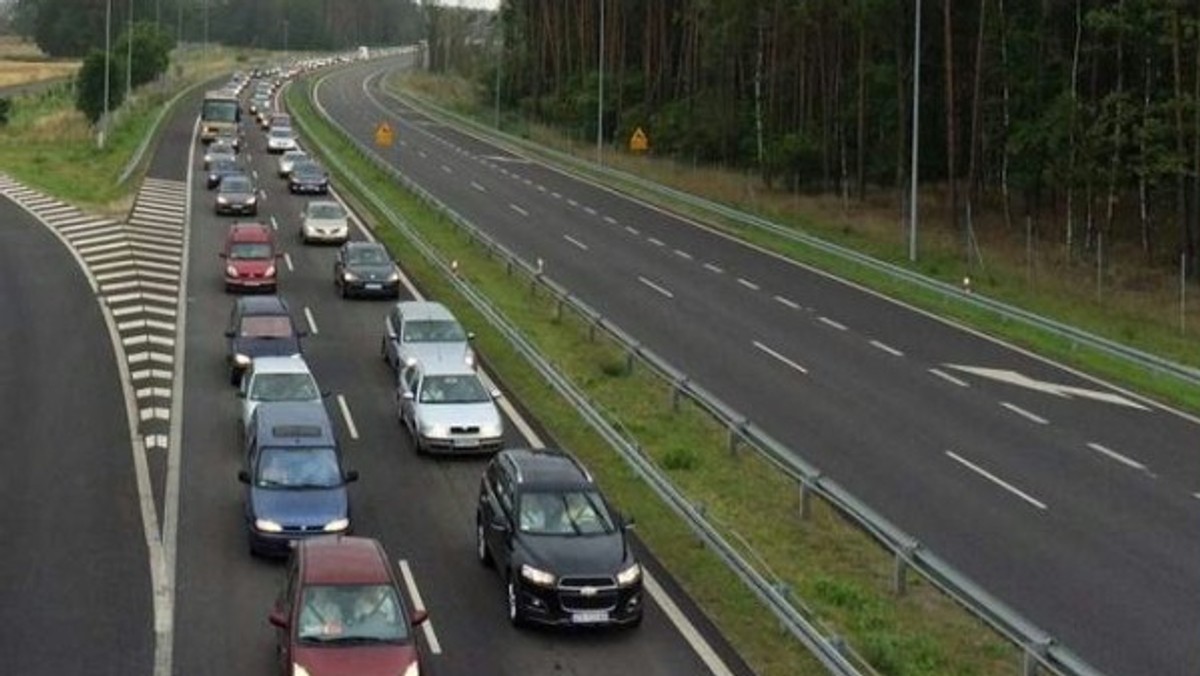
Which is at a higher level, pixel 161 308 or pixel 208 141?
pixel 208 141

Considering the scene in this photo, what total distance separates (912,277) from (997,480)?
19.7 metres

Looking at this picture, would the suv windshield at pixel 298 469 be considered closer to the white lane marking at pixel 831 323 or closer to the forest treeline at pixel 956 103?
the white lane marking at pixel 831 323

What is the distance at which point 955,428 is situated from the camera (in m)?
28.6

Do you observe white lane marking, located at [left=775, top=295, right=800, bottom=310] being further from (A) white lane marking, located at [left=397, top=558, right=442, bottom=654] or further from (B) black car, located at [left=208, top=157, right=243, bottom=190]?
(B) black car, located at [left=208, top=157, right=243, bottom=190]

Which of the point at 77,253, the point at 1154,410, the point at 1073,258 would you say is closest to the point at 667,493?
the point at 1154,410

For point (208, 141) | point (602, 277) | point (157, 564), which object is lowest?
point (157, 564)

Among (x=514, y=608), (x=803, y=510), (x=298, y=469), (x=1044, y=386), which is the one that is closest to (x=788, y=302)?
(x=1044, y=386)

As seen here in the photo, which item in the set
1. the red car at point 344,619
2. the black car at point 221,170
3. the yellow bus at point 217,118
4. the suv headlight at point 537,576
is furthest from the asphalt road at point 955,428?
the yellow bus at point 217,118

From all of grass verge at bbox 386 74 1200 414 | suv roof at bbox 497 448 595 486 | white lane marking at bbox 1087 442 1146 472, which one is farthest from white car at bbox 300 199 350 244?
suv roof at bbox 497 448 595 486

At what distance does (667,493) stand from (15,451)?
11.2 metres

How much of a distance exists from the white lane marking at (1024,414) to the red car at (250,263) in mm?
19668

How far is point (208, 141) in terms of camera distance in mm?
81938

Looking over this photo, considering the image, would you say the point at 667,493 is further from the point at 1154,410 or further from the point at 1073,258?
the point at 1073,258

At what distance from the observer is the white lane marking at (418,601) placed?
17438mm
